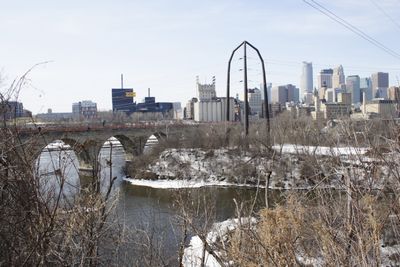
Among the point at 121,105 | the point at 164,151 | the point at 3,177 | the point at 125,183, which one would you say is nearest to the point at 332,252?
the point at 3,177

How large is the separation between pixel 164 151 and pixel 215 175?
33.1ft

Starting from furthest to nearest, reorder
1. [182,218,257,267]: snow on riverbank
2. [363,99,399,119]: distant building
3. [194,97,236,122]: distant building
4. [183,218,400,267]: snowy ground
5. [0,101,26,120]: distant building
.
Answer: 1. [194,97,236,122]: distant building
2. [182,218,257,267]: snow on riverbank
3. [363,99,399,119]: distant building
4. [183,218,400,267]: snowy ground
5. [0,101,26,120]: distant building

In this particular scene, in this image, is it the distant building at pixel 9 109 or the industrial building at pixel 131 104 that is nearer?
the distant building at pixel 9 109

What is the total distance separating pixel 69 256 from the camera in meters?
5.63

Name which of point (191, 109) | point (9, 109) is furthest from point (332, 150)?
point (191, 109)

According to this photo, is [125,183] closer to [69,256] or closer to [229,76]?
[229,76]

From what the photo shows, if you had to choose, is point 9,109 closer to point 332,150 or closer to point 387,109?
point 332,150

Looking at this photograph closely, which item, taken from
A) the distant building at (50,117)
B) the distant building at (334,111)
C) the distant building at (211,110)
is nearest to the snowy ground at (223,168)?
the distant building at (334,111)

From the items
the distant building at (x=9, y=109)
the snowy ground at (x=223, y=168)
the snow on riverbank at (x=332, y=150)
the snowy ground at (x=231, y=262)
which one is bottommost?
the snowy ground at (x=223, y=168)

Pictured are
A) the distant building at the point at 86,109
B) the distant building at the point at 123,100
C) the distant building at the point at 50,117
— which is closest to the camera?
the distant building at the point at 50,117

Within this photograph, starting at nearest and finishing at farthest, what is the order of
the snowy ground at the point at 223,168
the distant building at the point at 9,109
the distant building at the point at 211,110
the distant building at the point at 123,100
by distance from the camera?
the distant building at the point at 9,109 → the snowy ground at the point at 223,168 → the distant building at the point at 211,110 → the distant building at the point at 123,100

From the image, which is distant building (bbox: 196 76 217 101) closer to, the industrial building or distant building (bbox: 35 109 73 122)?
the industrial building

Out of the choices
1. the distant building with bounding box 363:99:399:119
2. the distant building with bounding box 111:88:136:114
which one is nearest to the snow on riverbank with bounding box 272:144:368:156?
the distant building with bounding box 363:99:399:119

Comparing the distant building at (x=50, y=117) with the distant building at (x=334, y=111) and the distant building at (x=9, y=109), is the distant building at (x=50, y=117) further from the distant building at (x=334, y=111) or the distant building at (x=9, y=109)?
the distant building at (x=334, y=111)
